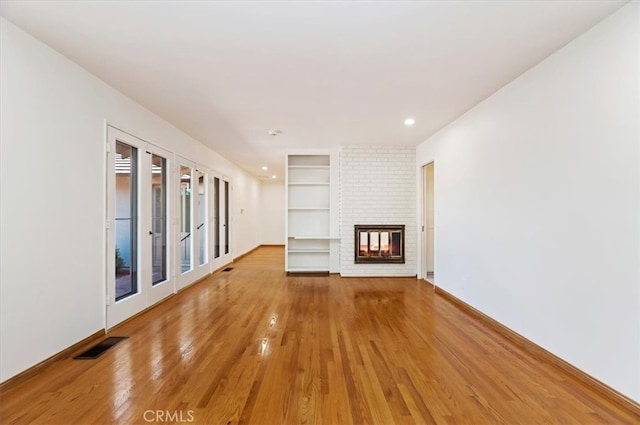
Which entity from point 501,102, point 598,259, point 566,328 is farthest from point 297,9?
point 566,328

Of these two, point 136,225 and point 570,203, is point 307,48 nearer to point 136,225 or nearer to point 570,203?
point 570,203

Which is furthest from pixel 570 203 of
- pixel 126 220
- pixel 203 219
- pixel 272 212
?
pixel 272 212

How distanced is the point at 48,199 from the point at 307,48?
2452 millimetres

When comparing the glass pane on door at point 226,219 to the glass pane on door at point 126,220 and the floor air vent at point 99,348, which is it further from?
the floor air vent at point 99,348

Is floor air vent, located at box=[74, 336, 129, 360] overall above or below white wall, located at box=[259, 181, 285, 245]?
below

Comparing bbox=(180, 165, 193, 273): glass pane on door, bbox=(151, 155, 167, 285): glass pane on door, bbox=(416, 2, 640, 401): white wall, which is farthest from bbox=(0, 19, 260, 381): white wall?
bbox=(416, 2, 640, 401): white wall

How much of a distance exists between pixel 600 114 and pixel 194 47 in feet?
10.1

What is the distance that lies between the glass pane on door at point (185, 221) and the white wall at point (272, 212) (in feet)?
19.6

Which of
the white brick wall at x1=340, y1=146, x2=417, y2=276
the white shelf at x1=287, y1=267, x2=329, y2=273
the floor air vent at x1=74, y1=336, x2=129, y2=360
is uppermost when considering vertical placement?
the white brick wall at x1=340, y1=146, x2=417, y2=276

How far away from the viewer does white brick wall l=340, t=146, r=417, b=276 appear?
19.4 ft

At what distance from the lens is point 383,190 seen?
591cm

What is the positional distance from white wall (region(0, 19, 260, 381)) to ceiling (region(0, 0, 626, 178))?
24 cm

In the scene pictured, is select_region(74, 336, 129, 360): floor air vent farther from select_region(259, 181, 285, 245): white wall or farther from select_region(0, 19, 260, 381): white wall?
select_region(259, 181, 285, 245): white wall

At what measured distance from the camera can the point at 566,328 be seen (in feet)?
7.74
